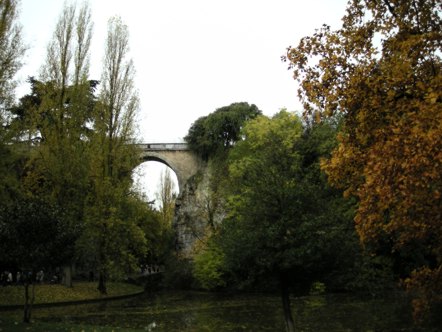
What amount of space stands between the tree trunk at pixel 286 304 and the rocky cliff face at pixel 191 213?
24957 millimetres

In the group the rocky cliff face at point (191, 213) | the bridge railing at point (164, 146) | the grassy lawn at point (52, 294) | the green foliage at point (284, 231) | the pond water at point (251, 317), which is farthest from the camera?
the bridge railing at point (164, 146)

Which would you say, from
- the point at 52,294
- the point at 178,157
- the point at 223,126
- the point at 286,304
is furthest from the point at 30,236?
the point at 178,157

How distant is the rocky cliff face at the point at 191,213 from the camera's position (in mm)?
39719

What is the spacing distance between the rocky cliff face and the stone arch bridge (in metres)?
1.99

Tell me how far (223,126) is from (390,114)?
3476 centimetres

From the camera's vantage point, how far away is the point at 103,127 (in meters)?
28.3

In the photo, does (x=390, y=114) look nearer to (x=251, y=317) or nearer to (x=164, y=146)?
(x=251, y=317)

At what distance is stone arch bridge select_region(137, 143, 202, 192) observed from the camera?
1832 inches

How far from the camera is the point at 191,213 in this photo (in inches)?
1650

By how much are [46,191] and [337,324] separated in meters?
19.0

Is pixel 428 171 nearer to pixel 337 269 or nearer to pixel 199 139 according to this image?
pixel 337 269

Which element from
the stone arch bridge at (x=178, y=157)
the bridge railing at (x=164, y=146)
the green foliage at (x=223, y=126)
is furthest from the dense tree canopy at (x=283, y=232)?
the bridge railing at (x=164, y=146)

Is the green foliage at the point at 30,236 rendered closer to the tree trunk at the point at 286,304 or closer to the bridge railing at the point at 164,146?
the tree trunk at the point at 286,304

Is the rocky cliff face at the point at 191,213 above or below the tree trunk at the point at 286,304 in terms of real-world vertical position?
above
